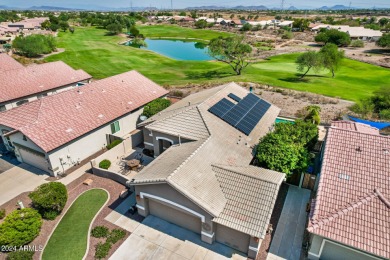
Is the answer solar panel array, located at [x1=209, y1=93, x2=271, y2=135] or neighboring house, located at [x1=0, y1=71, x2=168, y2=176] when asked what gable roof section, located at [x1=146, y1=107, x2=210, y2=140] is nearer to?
solar panel array, located at [x1=209, y1=93, x2=271, y2=135]

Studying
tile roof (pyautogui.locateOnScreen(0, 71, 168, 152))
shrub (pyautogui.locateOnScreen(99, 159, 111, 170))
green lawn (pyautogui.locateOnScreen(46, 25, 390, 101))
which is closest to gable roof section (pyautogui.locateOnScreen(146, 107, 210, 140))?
shrub (pyautogui.locateOnScreen(99, 159, 111, 170))

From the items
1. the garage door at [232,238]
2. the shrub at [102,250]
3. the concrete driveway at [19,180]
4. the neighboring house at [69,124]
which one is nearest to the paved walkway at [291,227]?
the garage door at [232,238]

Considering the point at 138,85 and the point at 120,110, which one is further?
the point at 138,85

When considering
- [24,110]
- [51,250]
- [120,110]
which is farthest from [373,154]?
[24,110]

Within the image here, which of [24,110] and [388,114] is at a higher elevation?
[24,110]

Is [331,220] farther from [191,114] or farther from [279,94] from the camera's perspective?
[279,94]

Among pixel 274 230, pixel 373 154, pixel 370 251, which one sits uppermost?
pixel 373 154

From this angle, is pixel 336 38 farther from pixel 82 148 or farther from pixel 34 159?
pixel 34 159

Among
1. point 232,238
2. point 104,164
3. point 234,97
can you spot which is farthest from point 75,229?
point 234,97
